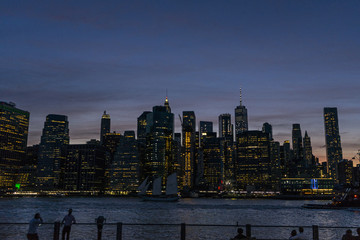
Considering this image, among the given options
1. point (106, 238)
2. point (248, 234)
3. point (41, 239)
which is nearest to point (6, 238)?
point (41, 239)

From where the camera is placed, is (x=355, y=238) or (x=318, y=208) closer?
(x=355, y=238)

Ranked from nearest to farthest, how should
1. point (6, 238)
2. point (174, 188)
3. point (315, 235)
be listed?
point (315, 235), point (6, 238), point (174, 188)

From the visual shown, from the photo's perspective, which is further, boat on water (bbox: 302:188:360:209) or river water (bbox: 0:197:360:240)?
boat on water (bbox: 302:188:360:209)

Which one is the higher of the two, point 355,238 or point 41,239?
point 355,238

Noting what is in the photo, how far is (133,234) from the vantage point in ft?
140

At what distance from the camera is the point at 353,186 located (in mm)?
118562

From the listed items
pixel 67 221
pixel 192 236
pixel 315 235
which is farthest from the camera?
pixel 192 236

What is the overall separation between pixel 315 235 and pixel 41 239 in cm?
2567

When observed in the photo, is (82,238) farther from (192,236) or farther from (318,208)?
(318,208)

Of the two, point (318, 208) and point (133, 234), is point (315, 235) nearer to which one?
point (133, 234)

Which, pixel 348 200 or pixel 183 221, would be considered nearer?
pixel 183 221

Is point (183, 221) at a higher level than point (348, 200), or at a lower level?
lower

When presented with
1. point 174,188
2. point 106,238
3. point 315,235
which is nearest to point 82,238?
point 106,238

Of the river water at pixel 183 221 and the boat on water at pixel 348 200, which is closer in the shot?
the river water at pixel 183 221
